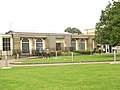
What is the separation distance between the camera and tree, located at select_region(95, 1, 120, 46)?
146 feet

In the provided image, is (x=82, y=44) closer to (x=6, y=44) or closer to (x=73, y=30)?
(x=6, y=44)

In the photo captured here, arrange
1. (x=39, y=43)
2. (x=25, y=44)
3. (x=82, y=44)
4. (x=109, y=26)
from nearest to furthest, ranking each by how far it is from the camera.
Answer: (x=109, y=26)
(x=25, y=44)
(x=39, y=43)
(x=82, y=44)

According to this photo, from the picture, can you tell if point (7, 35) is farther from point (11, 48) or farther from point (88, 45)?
point (88, 45)

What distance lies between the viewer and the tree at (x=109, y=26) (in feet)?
146

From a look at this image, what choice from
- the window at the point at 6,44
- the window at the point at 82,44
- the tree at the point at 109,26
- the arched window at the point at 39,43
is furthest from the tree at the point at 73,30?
the tree at the point at 109,26

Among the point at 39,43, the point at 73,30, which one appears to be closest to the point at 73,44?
the point at 39,43

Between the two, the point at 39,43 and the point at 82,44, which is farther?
the point at 82,44

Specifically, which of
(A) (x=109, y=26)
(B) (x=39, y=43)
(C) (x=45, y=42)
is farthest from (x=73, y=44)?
(A) (x=109, y=26)

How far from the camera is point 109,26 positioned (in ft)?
155

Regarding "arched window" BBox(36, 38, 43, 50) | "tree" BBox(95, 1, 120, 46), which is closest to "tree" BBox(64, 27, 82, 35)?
"arched window" BBox(36, 38, 43, 50)

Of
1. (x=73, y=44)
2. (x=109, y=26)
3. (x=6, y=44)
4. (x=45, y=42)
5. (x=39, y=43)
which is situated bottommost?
(x=6, y=44)

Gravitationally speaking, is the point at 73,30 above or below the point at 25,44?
above

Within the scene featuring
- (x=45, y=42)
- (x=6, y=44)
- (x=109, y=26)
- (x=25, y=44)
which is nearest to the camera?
(x=109, y=26)

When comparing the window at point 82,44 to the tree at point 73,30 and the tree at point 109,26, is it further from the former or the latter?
the tree at point 73,30
